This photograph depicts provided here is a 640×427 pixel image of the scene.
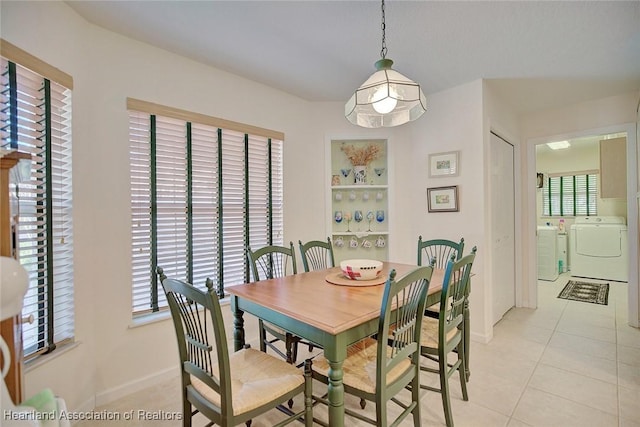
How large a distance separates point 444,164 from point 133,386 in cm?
325

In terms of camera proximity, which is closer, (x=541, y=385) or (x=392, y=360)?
(x=392, y=360)

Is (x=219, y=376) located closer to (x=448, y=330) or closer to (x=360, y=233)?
(x=448, y=330)

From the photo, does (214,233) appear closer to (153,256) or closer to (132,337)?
(153,256)

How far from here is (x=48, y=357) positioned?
1636 millimetres

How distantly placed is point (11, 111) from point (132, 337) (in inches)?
60.3

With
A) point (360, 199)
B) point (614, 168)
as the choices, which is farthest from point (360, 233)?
point (614, 168)

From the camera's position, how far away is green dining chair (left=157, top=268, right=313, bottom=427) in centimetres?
122

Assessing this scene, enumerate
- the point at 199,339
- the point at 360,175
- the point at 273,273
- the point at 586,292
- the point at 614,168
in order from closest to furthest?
the point at 199,339, the point at 273,273, the point at 360,175, the point at 614,168, the point at 586,292

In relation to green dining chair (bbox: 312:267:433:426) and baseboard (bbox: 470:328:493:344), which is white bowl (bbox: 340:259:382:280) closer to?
green dining chair (bbox: 312:267:433:426)

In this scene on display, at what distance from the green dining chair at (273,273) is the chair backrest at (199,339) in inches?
18.5

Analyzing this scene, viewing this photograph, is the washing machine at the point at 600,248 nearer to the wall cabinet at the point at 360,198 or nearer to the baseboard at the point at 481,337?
the baseboard at the point at 481,337

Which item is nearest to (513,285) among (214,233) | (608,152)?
(608,152)

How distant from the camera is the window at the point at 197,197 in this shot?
2.20 meters

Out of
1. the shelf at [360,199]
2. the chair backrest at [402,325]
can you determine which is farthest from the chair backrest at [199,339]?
the shelf at [360,199]
